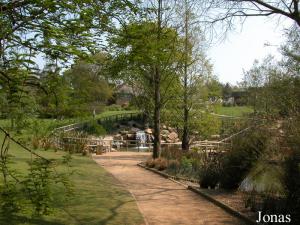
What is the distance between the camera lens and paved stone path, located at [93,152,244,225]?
11.3 meters

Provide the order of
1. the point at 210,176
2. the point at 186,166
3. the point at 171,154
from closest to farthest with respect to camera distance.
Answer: the point at 210,176 < the point at 186,166 < the point at 171,154

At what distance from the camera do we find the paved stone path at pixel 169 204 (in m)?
11.3

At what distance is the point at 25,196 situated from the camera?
6.05m

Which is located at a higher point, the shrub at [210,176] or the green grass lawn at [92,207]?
the shrub at [210,176]

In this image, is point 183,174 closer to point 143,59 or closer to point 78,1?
point 143,59

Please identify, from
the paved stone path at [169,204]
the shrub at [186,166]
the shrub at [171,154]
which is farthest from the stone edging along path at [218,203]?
the shrub at [171,154]

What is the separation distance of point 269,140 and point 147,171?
10.8 meters

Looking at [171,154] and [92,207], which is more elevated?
[171,154]

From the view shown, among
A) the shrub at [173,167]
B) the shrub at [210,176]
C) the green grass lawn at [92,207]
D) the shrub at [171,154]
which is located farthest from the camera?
the shrub at [171,154]

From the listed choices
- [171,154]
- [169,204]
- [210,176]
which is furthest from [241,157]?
[171,154]

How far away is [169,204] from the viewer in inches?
530

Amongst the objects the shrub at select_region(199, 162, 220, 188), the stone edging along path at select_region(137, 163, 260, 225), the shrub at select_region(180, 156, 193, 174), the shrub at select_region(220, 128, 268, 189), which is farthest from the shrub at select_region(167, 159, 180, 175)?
the shrub at select_region(220, 128, 268, 189)

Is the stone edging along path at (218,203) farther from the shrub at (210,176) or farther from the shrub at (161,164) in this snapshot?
the shrub at (161,164)

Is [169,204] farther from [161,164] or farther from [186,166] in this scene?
[161,164]
